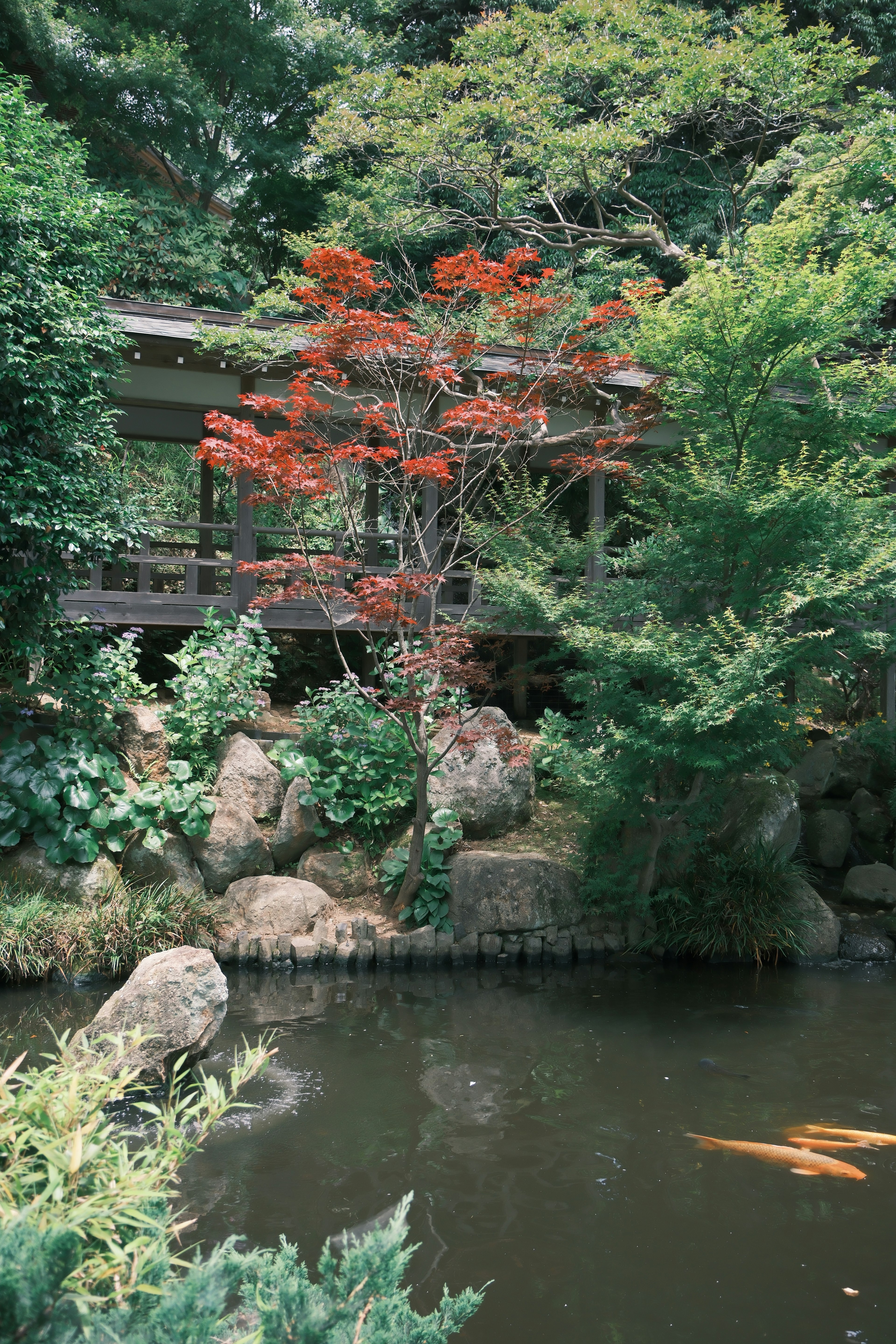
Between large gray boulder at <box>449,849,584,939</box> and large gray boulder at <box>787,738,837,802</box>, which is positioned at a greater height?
large gray boulder at <box>787,738,837,802</box>

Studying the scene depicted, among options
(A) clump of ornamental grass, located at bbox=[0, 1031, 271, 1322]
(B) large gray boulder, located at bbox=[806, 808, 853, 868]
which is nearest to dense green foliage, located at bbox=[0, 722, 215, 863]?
(A) clump of ornamental grass, located at bbox=[0, 1031, 271, 1322]

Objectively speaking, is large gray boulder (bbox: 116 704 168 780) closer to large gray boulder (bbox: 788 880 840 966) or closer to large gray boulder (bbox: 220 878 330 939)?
large gray boulder (bbox: 220 878 330 939)

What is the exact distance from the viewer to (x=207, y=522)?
1263 cm

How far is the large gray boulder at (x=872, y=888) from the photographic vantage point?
995 cm

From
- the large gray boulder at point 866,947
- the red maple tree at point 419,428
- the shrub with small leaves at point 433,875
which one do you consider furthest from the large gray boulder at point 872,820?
the shrub with small leaves at point 433,875

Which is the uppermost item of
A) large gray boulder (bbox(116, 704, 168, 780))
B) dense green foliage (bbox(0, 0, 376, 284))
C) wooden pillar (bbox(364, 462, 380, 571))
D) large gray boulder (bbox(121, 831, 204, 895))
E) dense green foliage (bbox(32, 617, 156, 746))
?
dense green foliage (bbox(0, 0, 376, 284))

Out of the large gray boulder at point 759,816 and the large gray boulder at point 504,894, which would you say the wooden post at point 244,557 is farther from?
the large gray boulder at point 759,816

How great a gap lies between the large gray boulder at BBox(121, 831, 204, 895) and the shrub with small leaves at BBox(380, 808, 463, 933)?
1.73 m

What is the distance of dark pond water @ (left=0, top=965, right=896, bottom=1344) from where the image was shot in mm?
3689

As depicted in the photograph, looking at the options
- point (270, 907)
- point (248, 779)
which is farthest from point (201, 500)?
point (270, 907)

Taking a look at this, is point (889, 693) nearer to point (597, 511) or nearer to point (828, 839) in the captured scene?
point (828, 839)

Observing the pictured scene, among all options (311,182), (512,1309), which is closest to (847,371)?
(512,1309)

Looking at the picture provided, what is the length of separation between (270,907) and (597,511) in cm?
618

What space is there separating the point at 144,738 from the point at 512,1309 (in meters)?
6.56
